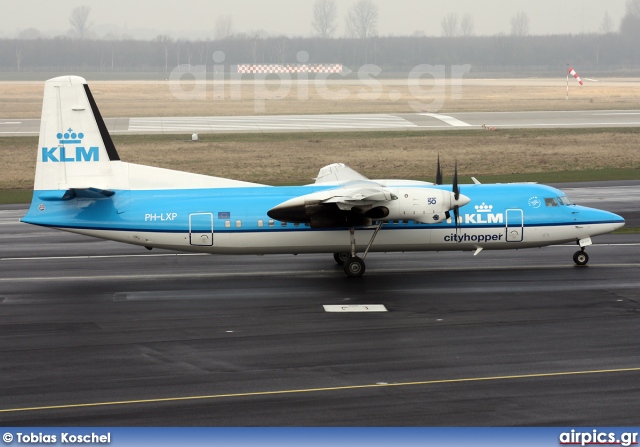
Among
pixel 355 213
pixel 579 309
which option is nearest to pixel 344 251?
pixel 355 213

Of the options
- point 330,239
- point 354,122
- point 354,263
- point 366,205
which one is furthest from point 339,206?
point 354,122

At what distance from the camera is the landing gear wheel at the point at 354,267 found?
26016 millimetres

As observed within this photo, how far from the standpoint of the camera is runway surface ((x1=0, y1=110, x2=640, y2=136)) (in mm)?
73375

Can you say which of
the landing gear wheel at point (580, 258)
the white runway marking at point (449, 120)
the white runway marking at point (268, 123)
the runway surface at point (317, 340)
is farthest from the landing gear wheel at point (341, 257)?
the white runway marking at point (449, 120)

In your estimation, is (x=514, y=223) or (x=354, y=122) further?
(x=354, y=122)

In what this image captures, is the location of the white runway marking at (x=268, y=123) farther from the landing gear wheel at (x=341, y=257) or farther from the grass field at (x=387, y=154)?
the landing gear wheel at (x=341, y=257)

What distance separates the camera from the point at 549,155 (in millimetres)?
57906

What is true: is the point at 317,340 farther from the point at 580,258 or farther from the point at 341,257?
the point at 580,258

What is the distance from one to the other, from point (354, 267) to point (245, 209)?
3.97 meters

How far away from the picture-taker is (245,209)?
25.8 meters

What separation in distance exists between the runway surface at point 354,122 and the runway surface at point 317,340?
44380mm

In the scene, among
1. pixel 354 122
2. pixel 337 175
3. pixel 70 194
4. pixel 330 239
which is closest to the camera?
pixel 70 194

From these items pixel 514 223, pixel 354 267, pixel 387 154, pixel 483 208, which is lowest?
pixel 354 267

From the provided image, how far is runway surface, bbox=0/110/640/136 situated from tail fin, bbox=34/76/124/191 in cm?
4624
